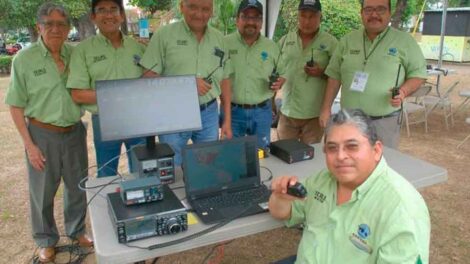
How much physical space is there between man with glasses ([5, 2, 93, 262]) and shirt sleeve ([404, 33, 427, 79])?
2.32 metres

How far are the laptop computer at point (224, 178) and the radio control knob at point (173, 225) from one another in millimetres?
165

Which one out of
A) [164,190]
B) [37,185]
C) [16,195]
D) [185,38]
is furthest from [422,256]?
[16,195]

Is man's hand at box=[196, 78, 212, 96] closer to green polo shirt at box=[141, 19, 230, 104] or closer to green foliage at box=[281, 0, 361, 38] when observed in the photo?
green polo shirt at box=[141, 19, 230, 104]

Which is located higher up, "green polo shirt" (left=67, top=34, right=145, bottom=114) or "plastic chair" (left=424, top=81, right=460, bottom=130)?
"green polo shirt" (left=67, top=34, right=145, bottom=114)

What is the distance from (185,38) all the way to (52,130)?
1.10m

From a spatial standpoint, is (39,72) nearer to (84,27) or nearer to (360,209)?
(360,209)

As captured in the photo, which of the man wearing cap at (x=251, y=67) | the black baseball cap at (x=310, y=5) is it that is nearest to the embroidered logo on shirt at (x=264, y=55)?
the man wearing cap at (x=251, y=67)

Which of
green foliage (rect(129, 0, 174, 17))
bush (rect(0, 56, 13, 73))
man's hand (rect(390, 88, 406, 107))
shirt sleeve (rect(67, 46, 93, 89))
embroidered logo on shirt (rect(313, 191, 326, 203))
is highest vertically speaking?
green foliage (rect(129, 0, 174, 17))

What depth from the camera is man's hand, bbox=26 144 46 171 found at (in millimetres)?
2564

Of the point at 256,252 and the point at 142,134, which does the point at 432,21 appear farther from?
the point at 142,134

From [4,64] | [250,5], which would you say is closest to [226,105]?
[250,5]

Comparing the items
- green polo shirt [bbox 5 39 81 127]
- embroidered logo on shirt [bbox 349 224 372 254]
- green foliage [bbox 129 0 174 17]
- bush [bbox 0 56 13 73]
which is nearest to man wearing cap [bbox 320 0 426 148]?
embroidered logo on shirt [bbox 349 224 372 254]

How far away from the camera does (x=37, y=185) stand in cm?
275

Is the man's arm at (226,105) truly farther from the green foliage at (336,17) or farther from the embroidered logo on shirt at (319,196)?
the green foliage at (336,17)
